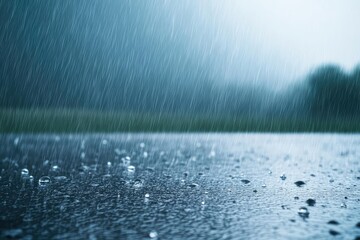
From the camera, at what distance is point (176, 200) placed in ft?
8.99

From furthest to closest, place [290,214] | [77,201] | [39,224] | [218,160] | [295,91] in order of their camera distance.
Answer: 1. [295,91]
2. [218,160]
3. [77,201]
4. [290,214]
5. [39,224]

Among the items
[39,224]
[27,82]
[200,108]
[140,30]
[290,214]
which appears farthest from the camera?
[140,30]

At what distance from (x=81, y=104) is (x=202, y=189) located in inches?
631

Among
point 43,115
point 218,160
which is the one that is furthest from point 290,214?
point 43,115

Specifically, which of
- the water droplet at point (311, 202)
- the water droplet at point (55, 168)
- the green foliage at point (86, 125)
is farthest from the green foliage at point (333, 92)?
the water droplet at point (311, 202)

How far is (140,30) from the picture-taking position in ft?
82.0

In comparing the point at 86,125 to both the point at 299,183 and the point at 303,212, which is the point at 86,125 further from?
the point at 303,212

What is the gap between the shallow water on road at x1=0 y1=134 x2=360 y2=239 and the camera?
6.57 ft

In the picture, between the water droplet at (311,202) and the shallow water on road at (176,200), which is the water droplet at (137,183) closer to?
the shallow water on road at (176,200)

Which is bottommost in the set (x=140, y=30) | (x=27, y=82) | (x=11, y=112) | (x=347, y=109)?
(x=11, y=112)

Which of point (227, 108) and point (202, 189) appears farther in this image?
point (227, 108)

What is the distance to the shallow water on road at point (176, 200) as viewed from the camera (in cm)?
200

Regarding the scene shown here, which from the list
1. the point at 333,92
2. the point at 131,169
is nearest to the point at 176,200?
the point at 131,169

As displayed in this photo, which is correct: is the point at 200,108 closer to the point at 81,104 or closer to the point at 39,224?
the point at 81,104
